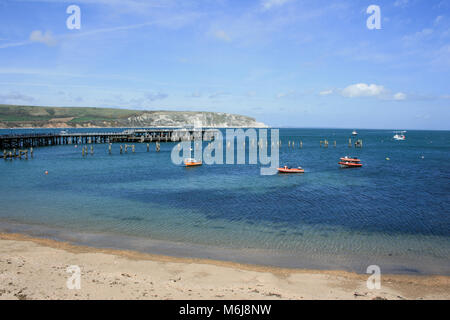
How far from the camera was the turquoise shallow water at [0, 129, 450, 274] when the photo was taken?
16.5m

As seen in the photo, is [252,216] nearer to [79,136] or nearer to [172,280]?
[172,280]

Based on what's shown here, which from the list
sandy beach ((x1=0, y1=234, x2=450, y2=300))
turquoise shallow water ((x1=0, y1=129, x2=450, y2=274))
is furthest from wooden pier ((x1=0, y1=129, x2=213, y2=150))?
sandy beach ((x1=0, y1=234, x2=450, y2=300))

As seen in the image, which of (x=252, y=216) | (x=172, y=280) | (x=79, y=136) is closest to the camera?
(x=172, y=280)

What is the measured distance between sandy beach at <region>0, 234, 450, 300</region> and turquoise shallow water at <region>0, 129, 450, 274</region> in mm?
1317

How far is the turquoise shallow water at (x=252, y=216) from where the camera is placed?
16.5 m

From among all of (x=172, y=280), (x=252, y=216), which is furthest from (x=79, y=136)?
(x=172, y=280)

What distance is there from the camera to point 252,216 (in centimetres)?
2306

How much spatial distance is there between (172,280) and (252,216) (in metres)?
11.2

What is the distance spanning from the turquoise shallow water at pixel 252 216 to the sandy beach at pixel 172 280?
1317 mm

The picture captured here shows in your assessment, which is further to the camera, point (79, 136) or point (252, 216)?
point (79, 136)

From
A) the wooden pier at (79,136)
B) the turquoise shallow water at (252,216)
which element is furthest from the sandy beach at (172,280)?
the wooden pier at (79,136)

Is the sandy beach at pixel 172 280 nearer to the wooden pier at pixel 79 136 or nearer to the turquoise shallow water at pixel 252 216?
the turquoise shallow water at pixel 252 216

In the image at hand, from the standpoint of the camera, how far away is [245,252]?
16422 mm
